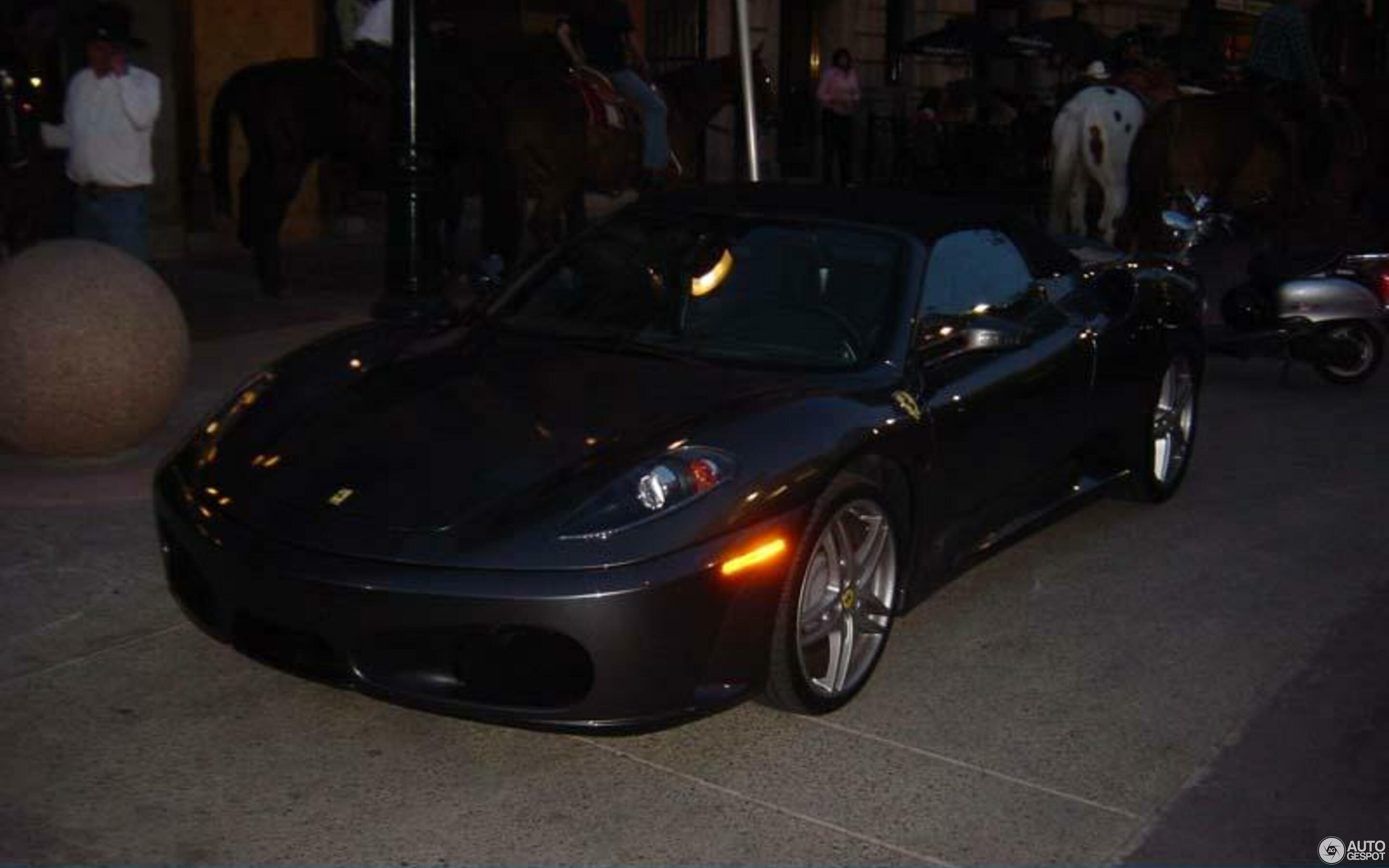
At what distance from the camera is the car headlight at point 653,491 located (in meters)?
4.29

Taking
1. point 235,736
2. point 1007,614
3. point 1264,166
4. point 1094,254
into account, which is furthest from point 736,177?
point 235,736

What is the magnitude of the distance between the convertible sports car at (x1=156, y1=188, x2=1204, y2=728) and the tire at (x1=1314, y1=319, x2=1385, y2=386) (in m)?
4.30

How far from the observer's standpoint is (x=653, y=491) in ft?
14.5

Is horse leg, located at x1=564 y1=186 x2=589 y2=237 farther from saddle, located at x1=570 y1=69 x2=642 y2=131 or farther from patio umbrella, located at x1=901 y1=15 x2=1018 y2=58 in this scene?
patio umbrella, located at x1=901 y1=15 x2=1018 y2=58

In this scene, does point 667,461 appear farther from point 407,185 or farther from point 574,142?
point 574,142

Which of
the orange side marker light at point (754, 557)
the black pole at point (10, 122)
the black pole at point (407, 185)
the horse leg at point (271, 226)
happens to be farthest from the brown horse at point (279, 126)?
the orange side marker light at point (754, 557)

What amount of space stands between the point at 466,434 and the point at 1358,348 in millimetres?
7664

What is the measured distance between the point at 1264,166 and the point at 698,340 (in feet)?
41.0

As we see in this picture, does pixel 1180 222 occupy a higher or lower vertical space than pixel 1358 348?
higher

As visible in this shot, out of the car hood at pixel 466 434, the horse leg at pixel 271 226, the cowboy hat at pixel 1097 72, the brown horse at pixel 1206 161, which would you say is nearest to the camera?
the car hood at pixel 466 434

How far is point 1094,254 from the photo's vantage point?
774cm

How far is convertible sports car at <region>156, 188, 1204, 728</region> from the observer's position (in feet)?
13.8

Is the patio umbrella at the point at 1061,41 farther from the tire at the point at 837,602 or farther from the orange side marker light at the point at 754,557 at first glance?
the orange side marker light at the point at 754,557

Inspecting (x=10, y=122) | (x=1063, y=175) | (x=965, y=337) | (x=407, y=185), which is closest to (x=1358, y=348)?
(x=1063, y=175)
